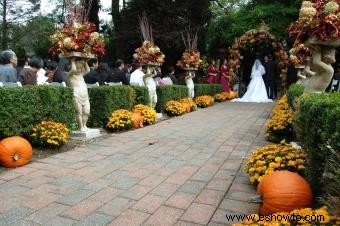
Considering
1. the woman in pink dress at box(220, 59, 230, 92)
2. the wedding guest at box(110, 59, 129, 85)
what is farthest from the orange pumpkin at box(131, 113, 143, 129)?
the woman in pink dress at box(220, 59, 230, 92)

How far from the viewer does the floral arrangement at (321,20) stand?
196 inches

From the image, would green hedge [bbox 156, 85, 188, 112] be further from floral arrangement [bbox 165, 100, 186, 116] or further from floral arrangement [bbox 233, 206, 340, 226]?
floral arrangement [bbox 233, 206, 340, 226]

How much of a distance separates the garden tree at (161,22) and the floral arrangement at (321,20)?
48.6 ft

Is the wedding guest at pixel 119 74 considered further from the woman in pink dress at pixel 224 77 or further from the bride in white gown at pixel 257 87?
the woman in pink dress at pixel 224 77

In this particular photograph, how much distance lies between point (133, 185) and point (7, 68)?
453 cm

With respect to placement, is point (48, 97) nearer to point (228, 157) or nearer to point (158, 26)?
point (228, 157)

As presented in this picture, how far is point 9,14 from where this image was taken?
24.5 metres

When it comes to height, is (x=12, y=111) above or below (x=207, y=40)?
below

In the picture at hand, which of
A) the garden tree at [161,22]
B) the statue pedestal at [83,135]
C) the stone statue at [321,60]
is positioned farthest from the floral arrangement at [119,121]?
the garden tree at [161,22]

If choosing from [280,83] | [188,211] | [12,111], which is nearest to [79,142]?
[12,111]

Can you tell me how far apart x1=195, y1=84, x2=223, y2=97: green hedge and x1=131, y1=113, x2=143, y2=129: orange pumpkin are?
22.6 feet

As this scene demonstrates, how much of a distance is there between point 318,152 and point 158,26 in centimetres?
1776

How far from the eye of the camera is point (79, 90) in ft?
23.1

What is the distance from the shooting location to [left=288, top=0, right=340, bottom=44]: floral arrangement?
16.3 feet
